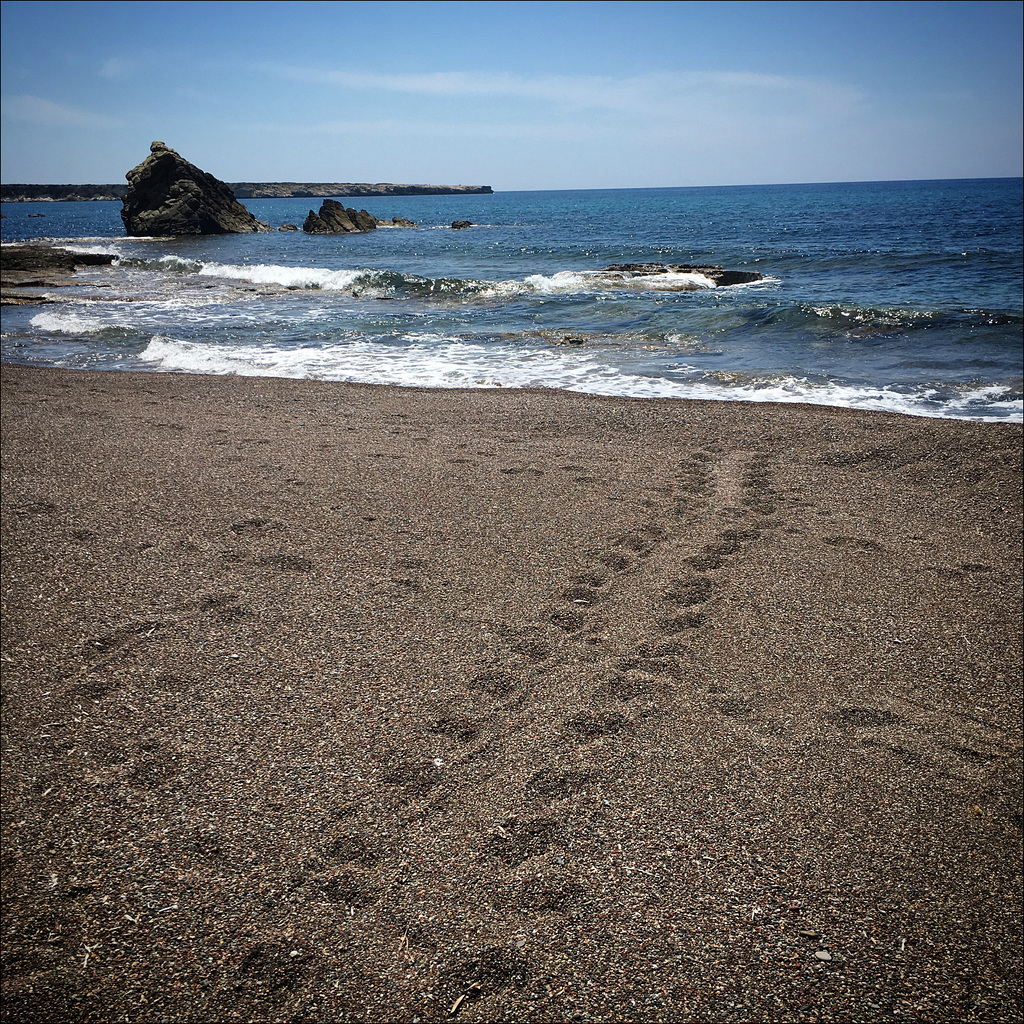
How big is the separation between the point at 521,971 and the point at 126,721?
2233mm

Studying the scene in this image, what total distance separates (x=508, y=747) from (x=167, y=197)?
5974 cm

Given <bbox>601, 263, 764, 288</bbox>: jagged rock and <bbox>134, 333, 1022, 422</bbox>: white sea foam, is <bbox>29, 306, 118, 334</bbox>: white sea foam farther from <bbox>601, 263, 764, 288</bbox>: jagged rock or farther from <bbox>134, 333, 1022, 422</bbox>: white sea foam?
<bbox>601, 263, 764, 288</bbox>: jagged rock

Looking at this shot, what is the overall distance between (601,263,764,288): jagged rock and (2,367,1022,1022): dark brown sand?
17709 mm

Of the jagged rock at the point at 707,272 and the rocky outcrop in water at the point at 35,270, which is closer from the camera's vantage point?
the rocky outcrop in water at the point at 35,270

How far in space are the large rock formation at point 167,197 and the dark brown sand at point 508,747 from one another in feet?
176

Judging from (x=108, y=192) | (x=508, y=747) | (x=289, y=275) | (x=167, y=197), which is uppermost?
(x=108, y=192)

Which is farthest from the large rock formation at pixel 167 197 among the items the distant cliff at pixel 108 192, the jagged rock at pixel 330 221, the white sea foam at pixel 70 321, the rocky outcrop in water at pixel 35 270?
the distant cliff at pixel 108 192

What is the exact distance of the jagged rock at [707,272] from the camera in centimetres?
2202

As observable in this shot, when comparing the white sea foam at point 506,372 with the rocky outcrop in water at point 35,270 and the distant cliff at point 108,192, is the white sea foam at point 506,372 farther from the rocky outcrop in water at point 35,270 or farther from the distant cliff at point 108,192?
the distant cliff at point 108,192

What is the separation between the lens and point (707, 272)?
23188 millimetres

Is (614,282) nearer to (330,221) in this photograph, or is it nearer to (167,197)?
(330,221)

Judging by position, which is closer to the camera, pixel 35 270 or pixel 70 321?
pixel 70 321

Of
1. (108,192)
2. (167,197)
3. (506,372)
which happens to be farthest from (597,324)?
(108,192)

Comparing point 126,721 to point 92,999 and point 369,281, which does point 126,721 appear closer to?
point 92,999
